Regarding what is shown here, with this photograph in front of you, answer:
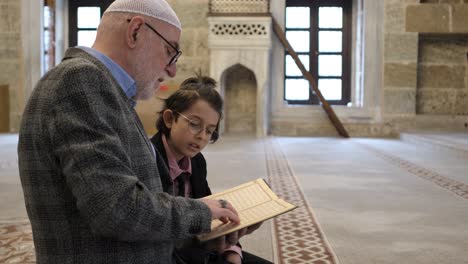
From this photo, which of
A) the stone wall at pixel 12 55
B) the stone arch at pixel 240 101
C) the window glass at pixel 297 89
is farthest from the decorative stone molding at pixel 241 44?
the stone wall at pixel 12 55

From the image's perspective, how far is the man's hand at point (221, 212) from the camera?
123 cm

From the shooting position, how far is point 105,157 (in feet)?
Answer: 3.28

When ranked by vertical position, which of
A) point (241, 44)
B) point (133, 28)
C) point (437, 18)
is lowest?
point (133, 28)

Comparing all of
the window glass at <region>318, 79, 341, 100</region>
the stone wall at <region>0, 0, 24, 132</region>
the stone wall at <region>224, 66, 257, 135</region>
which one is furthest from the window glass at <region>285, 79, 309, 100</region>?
the stone wall at <region>0, 0, 24, 132</region>

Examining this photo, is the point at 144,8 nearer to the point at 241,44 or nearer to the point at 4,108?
the point at 241,44

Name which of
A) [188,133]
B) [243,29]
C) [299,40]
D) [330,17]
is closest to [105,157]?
[188,133]

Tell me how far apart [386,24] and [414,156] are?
3.81m

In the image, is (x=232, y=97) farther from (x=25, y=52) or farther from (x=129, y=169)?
(x=129, y=169)

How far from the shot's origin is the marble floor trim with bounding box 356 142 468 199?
4.24 meters

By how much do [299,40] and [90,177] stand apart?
10.2 m

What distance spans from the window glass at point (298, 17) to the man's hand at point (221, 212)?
Result: 9922 millimetres

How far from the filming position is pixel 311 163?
233 inches

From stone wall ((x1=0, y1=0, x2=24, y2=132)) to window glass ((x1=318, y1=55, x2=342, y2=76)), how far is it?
5.80m

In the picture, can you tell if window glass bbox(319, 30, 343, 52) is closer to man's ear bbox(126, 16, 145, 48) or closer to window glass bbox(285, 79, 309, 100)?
window glass bbox(285, 79, 309, 100)
